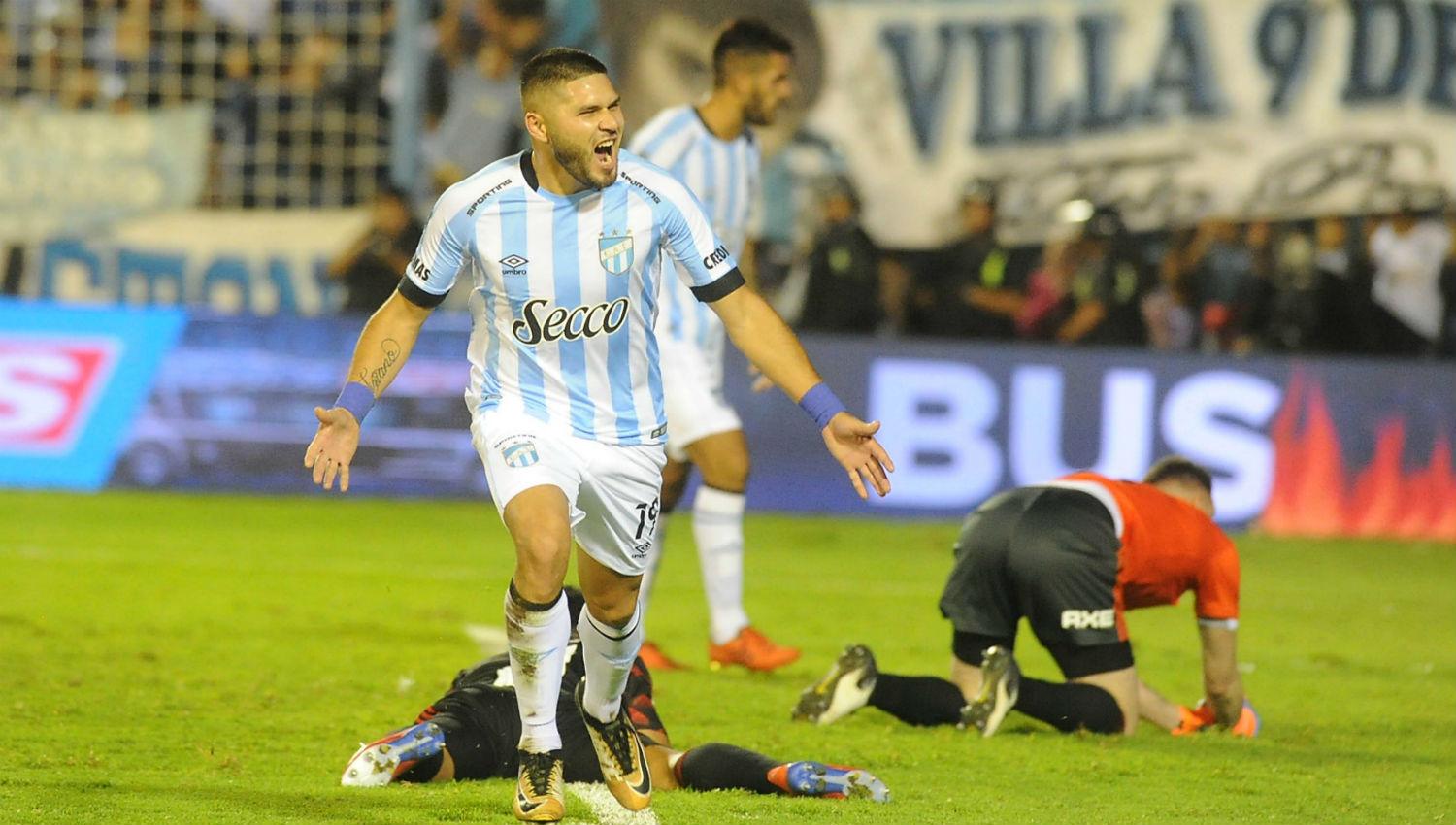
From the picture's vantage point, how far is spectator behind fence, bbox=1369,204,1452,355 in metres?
14.7

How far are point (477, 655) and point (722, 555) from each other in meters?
1.02

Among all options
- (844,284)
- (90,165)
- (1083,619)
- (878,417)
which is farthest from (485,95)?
(1083,619)

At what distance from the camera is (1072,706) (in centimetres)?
610

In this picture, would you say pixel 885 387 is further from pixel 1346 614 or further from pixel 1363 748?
pixel 1363 748

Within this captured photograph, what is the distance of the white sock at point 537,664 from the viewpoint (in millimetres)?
4723

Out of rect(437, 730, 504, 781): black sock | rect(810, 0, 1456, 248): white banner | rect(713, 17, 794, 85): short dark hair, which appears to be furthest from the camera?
rect(810, 0, 1456, 248): white banner

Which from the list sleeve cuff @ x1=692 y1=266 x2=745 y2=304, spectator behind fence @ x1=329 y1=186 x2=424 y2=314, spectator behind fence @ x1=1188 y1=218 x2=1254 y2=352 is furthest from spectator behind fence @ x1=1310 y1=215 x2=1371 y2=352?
sleeve cuff @ x1=692 y1=266 x2=745 y2=304

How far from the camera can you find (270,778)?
512cm

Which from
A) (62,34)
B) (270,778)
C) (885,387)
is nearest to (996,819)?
(270,778)

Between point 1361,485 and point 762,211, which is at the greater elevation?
point 762,211

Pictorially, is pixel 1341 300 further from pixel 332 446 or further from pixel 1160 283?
pixel 332 446

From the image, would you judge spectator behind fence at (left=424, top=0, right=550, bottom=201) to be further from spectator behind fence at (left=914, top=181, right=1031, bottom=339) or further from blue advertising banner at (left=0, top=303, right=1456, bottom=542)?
spectator behind fence at (left=914, top=181, right=1031, bottom=339)

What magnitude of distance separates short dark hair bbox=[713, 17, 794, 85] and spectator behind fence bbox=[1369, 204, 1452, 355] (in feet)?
27.5

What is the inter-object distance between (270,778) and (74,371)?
26.7ft
